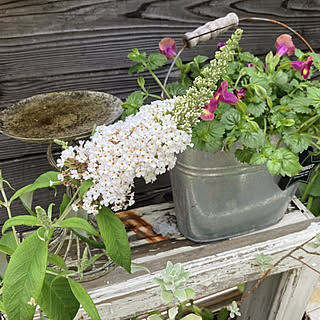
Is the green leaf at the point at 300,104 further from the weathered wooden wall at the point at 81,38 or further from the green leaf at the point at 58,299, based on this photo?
the green leaf at the point at 58,299

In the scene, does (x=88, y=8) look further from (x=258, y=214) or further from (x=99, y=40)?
(x=258, y=214)

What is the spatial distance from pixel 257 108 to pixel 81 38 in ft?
1.45

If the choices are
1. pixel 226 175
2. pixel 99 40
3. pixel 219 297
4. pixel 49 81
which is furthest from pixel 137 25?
pixel 219 297

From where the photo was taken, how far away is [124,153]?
53 centimetres

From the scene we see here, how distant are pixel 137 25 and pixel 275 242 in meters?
0.57

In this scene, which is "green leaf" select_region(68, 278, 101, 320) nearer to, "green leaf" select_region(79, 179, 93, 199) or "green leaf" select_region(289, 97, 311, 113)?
"green leaf" select_region(79, 179, 93, 199)

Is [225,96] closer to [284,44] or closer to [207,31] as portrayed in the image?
[207,31]

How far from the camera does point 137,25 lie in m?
0.91

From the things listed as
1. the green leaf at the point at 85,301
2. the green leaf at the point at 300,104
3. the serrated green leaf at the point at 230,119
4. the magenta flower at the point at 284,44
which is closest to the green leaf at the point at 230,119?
the serrated green leaf at the point at 230,119

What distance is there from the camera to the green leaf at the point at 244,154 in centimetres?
68

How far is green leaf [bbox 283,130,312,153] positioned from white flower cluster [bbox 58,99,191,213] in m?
0.23

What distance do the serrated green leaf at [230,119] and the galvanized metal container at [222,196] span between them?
0.19ft

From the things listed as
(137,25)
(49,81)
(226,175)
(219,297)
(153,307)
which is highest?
(137,25)

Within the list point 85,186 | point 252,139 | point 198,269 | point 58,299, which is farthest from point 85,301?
point 252,139
